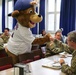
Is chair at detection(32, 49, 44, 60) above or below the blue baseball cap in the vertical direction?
below

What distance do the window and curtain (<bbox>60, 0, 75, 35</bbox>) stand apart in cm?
54

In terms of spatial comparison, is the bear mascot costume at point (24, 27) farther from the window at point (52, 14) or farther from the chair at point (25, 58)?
the window at point (52, 14)

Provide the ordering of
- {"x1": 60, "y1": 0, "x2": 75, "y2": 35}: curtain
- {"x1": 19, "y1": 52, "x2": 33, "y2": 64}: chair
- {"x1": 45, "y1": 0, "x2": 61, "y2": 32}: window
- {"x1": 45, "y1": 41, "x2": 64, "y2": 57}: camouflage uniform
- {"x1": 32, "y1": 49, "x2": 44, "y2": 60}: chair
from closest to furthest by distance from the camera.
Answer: {"x1": 19, "y1": 52, "x2": 33, "y2": 64}: chair
{"x1": 32, "y1": 49, "x2": 44, "y2": 60}: chair
{"x1": 45, "y1": 41, "x2": 64, "y2": 57}: camouflage uniform
{"x1": 60, "y1": 0, "x2": 75, "y2": 35}: curtain
{"x1": 45, "y1": 0, "x2": 61, "y2": 32}: window

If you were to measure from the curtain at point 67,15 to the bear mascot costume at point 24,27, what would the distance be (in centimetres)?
337

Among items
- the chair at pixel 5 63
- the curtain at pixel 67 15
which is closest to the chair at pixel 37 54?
the chair at pixel 5 63

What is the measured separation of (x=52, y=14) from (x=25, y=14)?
4.26m

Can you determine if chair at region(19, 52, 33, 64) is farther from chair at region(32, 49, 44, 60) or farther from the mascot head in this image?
the mascot head

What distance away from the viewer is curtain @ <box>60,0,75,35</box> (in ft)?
21.0

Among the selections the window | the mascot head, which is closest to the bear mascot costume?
the mascot head

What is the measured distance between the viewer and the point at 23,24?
327 cm

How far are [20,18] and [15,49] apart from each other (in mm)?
610

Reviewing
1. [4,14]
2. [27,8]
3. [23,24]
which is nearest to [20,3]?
[27,8]

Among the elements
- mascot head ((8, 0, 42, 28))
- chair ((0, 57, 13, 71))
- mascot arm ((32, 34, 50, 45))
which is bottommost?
chair ((0, 57, 13, 71))

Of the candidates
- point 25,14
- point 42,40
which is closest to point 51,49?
point 42,40
